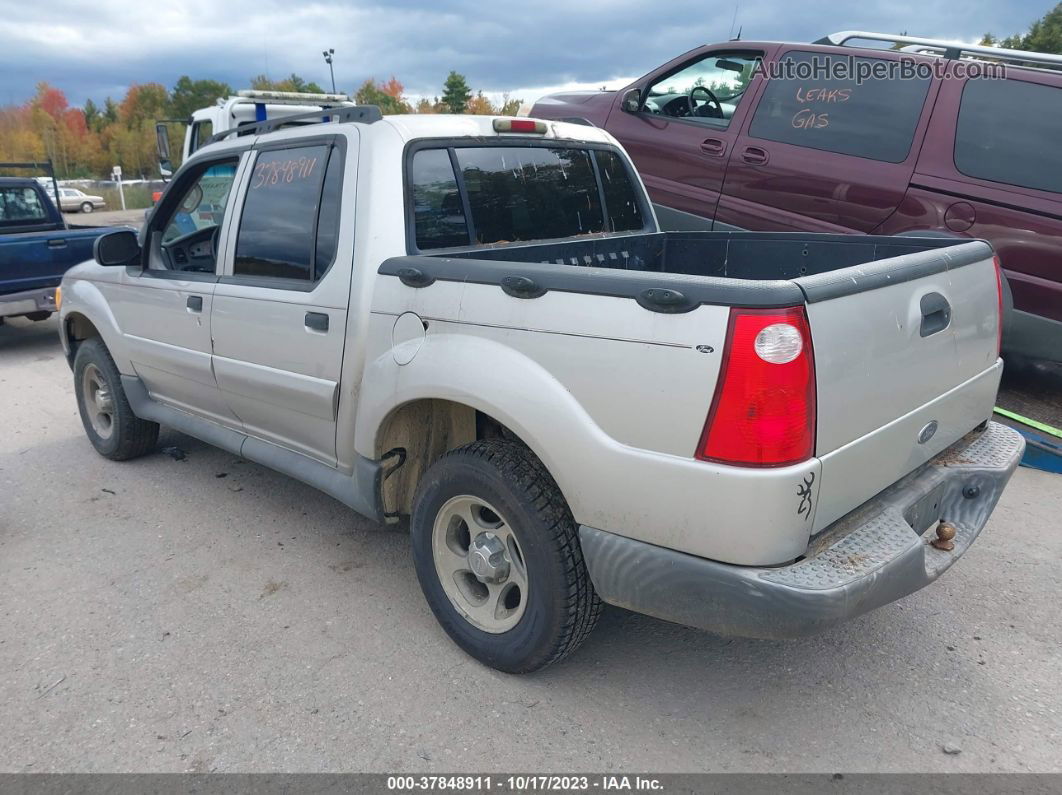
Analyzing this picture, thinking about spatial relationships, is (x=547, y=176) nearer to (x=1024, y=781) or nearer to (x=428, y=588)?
(x=428, y=588)

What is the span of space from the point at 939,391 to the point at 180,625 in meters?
2.96

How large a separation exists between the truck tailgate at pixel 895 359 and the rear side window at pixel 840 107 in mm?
2822

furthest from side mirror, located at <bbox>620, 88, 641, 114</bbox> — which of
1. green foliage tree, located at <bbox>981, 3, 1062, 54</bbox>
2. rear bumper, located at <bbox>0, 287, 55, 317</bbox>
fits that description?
green foliage tree, located at <bbox>981, 3, 1062, 54</bbox>

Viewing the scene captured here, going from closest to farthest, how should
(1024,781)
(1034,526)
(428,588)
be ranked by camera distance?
(1024,781), (428,588), (1034,526)

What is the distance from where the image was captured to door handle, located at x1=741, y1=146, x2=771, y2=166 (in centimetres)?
567

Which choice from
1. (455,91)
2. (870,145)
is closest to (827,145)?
(870,145)

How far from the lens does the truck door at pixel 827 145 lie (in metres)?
5.29

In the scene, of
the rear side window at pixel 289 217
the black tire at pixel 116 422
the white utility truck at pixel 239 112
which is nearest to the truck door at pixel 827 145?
the rear side window at pixel 289 217

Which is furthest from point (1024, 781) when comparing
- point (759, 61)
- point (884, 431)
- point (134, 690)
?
point (759, 61)

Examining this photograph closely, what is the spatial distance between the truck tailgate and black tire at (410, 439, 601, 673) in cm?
77

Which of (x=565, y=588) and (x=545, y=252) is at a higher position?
(x=545, y=252)

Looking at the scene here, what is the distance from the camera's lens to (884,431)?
2332 millimetres

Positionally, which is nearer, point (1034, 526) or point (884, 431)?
point (884, 431)

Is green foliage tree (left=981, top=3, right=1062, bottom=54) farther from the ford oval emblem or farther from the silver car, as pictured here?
the silver car
